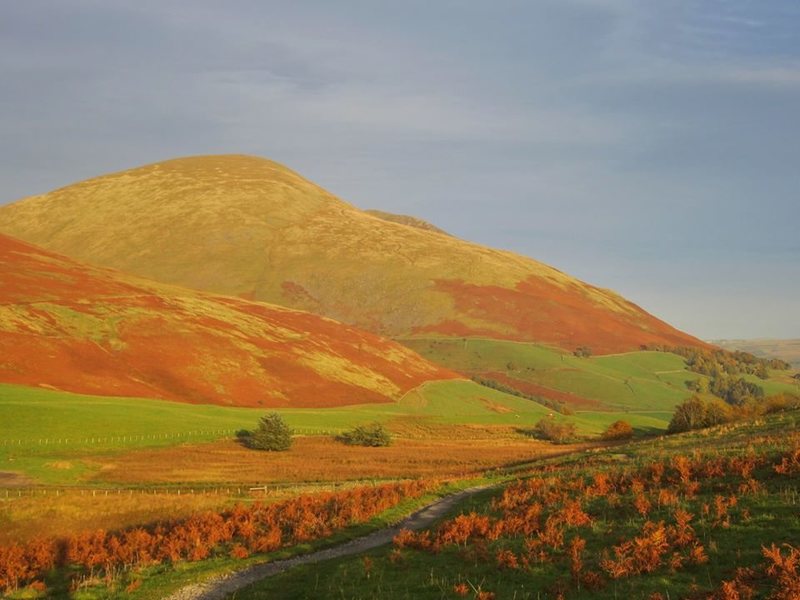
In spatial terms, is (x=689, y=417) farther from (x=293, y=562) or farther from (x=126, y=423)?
(x=293, y=562)

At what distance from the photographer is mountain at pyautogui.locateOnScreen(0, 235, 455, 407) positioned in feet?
307

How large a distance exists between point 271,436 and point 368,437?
1368 cm

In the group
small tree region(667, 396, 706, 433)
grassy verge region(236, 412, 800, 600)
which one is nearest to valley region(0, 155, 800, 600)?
grassy verge region(236, 412, 800, 600)

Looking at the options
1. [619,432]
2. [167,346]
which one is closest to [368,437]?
[619,432]

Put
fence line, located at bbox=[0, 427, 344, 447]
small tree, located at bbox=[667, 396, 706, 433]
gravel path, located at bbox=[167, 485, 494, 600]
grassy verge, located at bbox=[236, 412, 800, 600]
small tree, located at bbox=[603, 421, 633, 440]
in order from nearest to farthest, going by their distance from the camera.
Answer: grassy verge, located at bbox=[236, 412, 800, 600] < gravel path, located at bbox=[167, 485, 494, 600] < fence line, located at bbox=[0, 427, 344, 447] < small tree, located at bbox=[667, 396, 706, 433] < small tree, located at bbox=[603, 421, 633, 440]

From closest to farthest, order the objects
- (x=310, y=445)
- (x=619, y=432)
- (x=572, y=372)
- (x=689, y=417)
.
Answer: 1. (x=310, y=445)
2. (x=689, y=417)
3. (x=619, y=432)
4. (x=572, y=372)

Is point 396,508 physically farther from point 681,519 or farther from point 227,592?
point 681,519

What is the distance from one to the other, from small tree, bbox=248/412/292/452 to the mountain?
27.2 m

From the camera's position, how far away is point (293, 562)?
80.7 feet

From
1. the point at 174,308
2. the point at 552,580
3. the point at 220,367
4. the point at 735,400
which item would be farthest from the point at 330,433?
the point at 735,400

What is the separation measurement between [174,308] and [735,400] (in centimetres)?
13704

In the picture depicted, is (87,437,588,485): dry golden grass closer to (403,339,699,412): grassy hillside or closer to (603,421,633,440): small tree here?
(603,421,633,440): small tree

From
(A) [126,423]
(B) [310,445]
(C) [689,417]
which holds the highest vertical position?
(C) [689,417]

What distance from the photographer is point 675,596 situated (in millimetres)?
14688
